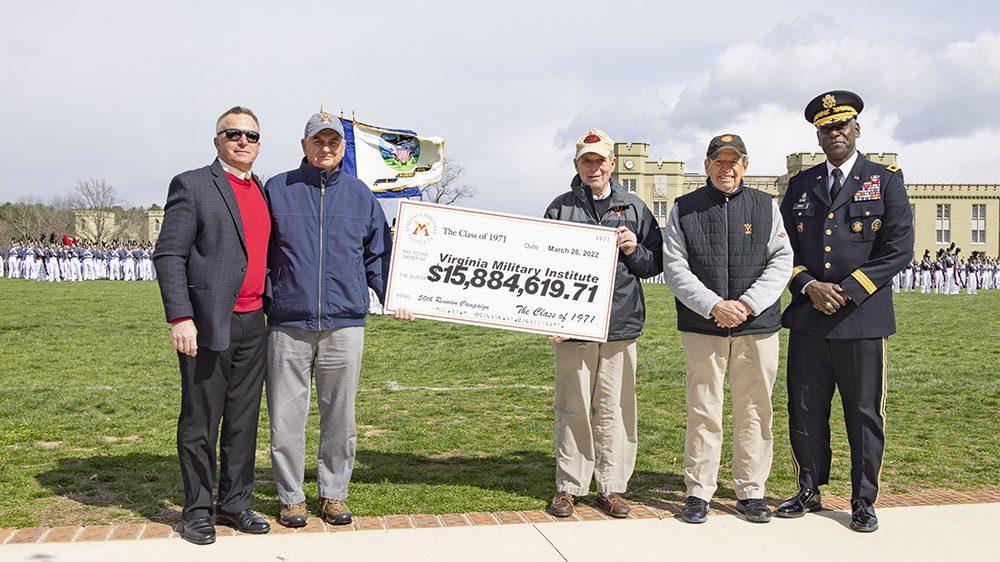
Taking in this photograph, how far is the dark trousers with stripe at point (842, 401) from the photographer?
16.8ft

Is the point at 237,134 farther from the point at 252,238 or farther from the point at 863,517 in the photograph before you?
the point at 863,517

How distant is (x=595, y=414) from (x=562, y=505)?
0.61 meters

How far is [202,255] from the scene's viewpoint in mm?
4773

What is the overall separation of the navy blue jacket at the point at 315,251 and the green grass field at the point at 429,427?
1.24 m

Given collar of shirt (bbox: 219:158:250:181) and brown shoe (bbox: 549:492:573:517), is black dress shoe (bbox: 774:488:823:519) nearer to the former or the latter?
brown shoe (bbox: 549:492:573:517)

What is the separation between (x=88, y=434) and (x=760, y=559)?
581cm

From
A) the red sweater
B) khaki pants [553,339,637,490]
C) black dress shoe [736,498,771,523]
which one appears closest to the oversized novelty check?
khaki pants [553,339,637,490]

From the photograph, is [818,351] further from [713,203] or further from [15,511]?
[15,511]

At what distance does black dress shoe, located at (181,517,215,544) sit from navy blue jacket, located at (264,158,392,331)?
3.71 ft

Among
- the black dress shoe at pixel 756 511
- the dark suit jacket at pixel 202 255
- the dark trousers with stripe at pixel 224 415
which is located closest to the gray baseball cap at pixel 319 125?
the dark suit jacket at pixel 202 255

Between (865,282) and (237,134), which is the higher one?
(237,134)

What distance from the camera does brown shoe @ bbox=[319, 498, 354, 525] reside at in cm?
490

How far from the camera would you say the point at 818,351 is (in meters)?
5.30

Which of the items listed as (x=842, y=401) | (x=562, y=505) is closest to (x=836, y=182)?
(x=842, y=401)
